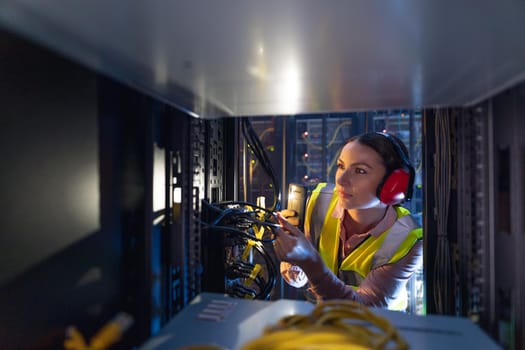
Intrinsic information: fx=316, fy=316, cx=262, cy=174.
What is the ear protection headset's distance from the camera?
1225 mm

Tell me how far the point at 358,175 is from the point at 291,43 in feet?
2.80

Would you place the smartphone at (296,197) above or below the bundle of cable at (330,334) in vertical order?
above

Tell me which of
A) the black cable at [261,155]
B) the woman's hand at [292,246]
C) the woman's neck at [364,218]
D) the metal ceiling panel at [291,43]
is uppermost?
the metal ceiling panel at [291,43]

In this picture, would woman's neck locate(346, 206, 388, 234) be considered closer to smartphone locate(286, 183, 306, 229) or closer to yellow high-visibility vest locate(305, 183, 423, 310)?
yellow high-visibility vest locate(305, 183, 423, 310)

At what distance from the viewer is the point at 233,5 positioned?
446mm

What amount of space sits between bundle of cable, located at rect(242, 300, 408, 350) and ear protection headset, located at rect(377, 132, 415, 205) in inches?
27.6

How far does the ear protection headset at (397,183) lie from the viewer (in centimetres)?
122

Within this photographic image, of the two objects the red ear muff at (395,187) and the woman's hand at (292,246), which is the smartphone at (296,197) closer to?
the woman's hand at (292,246)

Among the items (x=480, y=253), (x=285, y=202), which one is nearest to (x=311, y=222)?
(x=285, y=202)

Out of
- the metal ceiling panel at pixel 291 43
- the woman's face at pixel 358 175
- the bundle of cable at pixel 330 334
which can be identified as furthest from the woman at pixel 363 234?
the bundle of cable at pixel 330 334

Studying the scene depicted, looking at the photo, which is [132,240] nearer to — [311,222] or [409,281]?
[311,222]

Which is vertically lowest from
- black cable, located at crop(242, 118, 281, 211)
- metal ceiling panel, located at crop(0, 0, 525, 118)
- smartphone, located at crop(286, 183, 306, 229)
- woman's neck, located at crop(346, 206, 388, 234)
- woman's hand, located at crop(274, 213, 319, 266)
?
woman's hand, located at crop(274, 213, 319, 266)

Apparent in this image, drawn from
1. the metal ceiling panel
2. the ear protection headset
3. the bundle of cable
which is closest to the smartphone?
the ear protection headset

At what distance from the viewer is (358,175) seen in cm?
130
